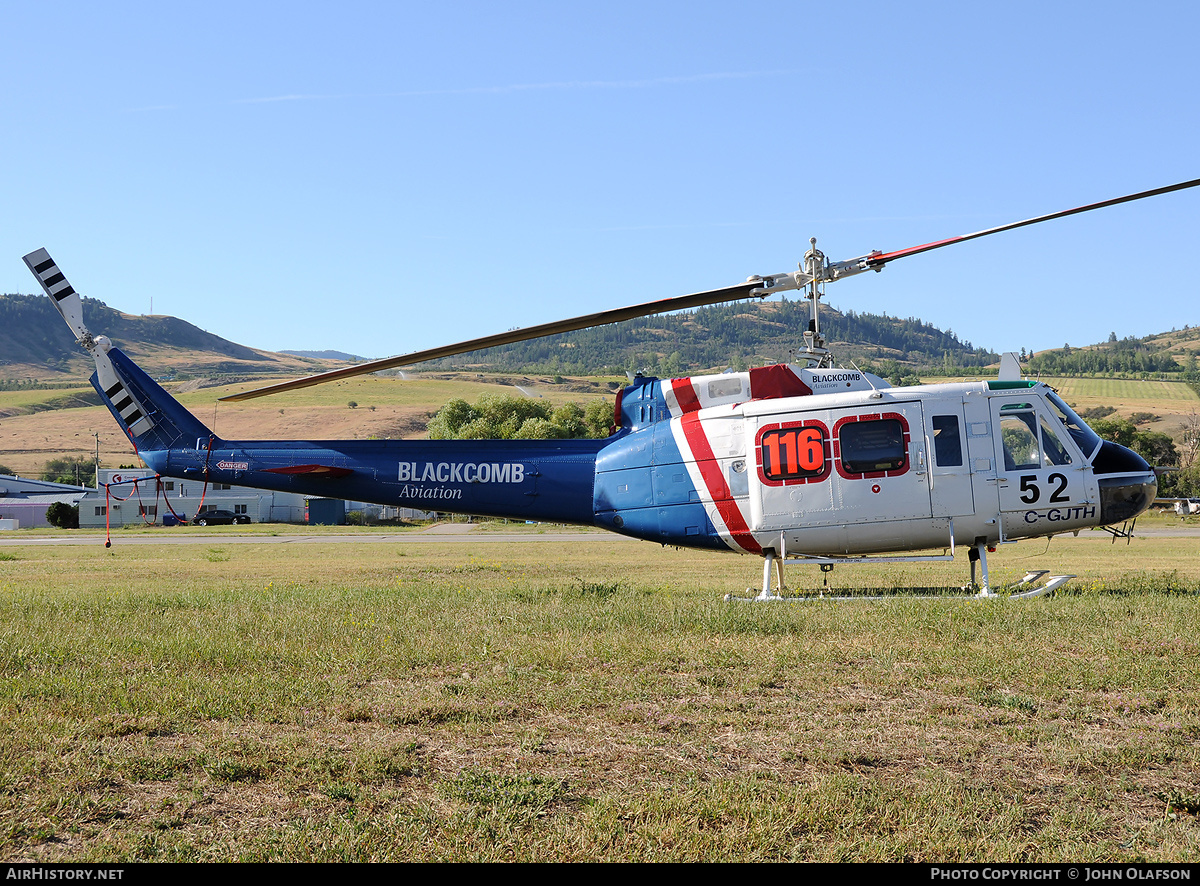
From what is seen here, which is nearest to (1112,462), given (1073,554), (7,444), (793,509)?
(793,509)

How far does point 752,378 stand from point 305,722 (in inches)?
374

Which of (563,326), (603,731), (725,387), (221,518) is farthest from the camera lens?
(221,518)

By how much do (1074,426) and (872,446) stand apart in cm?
311

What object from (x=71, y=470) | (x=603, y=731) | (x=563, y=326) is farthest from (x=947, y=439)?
(x=71, y=470)

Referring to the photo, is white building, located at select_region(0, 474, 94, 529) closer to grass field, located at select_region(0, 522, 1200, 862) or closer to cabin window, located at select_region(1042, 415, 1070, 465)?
grass field, located at select_region(0, 522, 1200, 862)

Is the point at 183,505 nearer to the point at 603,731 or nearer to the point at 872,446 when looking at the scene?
the point at 872,446

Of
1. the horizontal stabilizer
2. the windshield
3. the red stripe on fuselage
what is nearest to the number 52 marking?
the windshield

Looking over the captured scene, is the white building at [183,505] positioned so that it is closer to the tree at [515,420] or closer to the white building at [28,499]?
the white building at [28,499]

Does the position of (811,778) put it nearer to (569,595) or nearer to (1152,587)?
(569,595)

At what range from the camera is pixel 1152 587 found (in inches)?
559

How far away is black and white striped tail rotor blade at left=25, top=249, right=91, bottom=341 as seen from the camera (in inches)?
610

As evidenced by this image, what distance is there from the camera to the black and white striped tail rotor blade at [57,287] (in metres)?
15.5

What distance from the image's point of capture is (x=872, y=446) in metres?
13.7

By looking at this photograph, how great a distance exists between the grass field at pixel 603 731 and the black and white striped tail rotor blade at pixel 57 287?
5.78m
